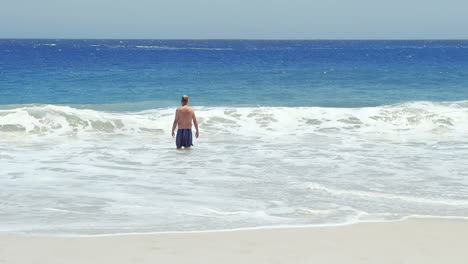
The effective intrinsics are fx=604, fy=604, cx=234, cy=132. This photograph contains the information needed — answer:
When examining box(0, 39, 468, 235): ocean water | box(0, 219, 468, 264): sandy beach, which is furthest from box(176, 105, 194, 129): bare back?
box(0, 219, 468, 264): sandy beach

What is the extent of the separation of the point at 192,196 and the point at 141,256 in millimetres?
2895

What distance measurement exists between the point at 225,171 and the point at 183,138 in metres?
2.96

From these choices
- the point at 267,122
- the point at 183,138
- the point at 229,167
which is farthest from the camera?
the point at 267,122

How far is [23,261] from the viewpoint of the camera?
18.5ft

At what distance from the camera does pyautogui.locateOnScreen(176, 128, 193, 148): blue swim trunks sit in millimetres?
13508

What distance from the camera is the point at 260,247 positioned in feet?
20.1

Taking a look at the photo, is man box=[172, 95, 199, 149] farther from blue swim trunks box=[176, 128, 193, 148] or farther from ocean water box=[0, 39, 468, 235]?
ocean water box=[0, 39, 468, 235]

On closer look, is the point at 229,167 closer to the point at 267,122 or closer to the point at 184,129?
the point at 184,129

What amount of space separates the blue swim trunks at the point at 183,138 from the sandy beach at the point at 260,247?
6.93m

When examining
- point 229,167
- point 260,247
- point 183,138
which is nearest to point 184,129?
point 183,138

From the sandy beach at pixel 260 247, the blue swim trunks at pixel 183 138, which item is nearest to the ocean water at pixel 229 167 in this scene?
the blue swim trunks at pixel 183 138

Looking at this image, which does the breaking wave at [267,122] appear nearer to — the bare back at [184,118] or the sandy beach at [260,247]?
the bare back at [184,118]

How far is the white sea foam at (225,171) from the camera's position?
7566mm

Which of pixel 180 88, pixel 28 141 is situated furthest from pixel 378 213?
pixel 180 88
